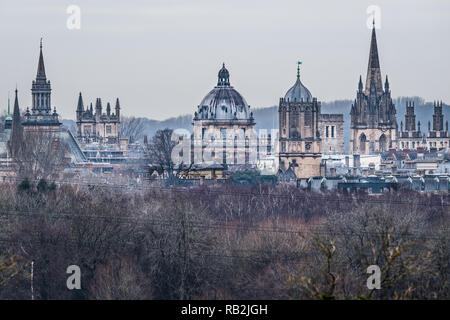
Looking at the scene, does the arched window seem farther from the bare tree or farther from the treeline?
the treeline

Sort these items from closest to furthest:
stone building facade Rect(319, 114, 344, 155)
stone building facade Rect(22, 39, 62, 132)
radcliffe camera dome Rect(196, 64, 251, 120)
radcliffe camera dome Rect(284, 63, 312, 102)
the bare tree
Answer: the bare tree < radcliffe camera dome Rect(284, 63, 312, 102) < stone building facade Rect(22, 39, 62, 132) < radcliffe camera dome Rect(196, 64, 251, 120) < stone building facade Rect(319, 114, 344, 155)

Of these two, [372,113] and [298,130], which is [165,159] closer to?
[298,130]

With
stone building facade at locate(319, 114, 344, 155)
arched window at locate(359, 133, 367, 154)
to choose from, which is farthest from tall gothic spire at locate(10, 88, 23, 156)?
stone building facade at locate(319, 114, 344, 155)

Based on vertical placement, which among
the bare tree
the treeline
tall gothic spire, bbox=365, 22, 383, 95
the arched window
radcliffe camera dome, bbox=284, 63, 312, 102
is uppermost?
tall gothic spire, bbox=365, 22, 383, 95

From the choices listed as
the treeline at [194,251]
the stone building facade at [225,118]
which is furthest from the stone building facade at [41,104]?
the treeline at [194,251]

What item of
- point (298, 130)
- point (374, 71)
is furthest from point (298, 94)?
point (374, 71)

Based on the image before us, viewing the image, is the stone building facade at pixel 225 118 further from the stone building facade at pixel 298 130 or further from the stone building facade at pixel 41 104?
the stone building facade at pixel 298 130

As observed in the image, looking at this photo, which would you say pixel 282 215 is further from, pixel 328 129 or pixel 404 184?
pixel 328 129
